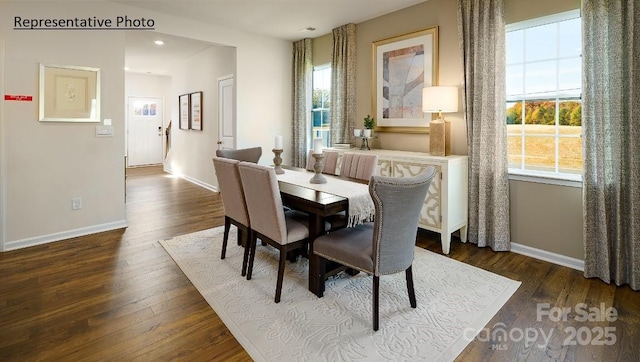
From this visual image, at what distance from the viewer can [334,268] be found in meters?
2.61

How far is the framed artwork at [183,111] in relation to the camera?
7152 mm

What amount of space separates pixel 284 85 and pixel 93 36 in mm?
2792

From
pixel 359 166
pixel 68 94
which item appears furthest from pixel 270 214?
pixel 68 94

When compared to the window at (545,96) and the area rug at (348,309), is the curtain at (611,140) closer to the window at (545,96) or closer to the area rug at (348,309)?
the window at (545,96)

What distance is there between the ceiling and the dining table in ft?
8.15

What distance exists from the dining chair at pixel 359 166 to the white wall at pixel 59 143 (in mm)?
2696

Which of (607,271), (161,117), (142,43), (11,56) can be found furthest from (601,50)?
(161,117)

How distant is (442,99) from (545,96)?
897 millimetres

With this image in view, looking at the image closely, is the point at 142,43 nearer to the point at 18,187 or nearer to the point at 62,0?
the point at 62,0

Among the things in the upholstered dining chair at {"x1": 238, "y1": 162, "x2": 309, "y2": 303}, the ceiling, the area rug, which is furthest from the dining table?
the ceiling

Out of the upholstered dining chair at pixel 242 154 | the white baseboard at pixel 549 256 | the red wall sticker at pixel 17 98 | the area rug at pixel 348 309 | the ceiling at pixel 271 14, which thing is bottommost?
the area rug at pixel 348 309

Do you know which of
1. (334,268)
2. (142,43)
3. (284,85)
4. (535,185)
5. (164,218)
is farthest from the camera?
(284,85)

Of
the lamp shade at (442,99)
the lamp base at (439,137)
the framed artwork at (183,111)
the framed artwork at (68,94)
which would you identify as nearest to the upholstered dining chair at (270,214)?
the lamp base at (439,137)

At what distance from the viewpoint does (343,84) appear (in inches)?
192
